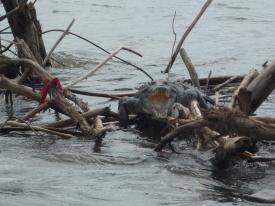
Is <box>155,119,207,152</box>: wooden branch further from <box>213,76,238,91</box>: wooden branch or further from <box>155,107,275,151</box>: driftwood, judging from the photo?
<box>213,76,238,91</box>: wooden branch

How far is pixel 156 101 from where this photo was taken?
763 centimetres

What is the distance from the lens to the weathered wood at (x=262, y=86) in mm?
5973

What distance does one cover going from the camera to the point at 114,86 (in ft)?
35.6

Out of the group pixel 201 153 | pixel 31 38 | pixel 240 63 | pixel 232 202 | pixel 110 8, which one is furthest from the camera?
pixel 110 8

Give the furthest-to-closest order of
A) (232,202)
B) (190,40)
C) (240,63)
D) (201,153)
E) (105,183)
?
(190,40), (240,63), (201,153), (105,183), (232,202)

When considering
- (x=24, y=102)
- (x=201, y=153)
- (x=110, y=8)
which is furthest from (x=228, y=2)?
(x=201, y=153)

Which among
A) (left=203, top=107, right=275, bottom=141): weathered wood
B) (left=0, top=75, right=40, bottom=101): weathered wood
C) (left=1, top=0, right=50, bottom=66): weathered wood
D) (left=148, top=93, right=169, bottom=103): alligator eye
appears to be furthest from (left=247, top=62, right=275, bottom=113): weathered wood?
(left=1, top=0, right=50, bottom=66): weathered wood

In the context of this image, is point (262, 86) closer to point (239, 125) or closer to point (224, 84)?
point (239, 125)

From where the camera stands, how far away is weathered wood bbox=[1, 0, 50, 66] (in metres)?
10.0

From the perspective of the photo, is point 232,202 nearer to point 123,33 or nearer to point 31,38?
point 31,38

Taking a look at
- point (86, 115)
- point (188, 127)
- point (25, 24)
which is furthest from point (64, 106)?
point (25, 24)

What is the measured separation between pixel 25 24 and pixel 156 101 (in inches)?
136

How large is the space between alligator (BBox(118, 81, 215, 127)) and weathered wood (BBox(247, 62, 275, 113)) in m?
1.52

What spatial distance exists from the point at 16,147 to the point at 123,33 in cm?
1037
